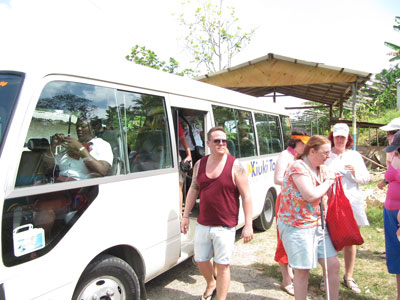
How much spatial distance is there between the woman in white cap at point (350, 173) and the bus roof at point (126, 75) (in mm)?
1766

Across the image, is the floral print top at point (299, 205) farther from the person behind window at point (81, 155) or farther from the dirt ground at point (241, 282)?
the person behind window at point (81, 155)

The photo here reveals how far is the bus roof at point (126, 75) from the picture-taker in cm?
227

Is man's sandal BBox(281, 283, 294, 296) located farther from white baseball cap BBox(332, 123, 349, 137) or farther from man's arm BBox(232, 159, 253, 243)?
white baseball cap BBox(332, 123, 349, 137)

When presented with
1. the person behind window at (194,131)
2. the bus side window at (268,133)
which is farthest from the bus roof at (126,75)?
the bus side window at (268,133)

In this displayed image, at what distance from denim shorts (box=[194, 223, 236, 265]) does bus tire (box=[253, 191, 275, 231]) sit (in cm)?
298

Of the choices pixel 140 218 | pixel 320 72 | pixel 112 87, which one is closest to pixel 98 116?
pixel 112 87

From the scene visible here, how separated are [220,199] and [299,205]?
2.39 feet

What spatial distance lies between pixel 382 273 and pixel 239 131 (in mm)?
2831

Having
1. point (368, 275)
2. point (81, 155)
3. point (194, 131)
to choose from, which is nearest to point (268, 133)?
point (194, 131)

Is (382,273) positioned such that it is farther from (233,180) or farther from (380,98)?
(380,98)

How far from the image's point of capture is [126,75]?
3.05 meters

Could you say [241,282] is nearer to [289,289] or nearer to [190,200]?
[289,289]

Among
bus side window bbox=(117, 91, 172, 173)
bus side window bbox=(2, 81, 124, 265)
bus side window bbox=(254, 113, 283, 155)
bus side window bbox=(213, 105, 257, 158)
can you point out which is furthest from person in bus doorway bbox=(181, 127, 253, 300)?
bus side window bbox=(254, 113, 283, 155)

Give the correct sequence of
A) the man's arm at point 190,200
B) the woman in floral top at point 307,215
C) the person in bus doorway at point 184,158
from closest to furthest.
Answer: the woman in floral top at point 307,215 < the man's arm at point 190,200 < the person in bus doorway at point 184,158
